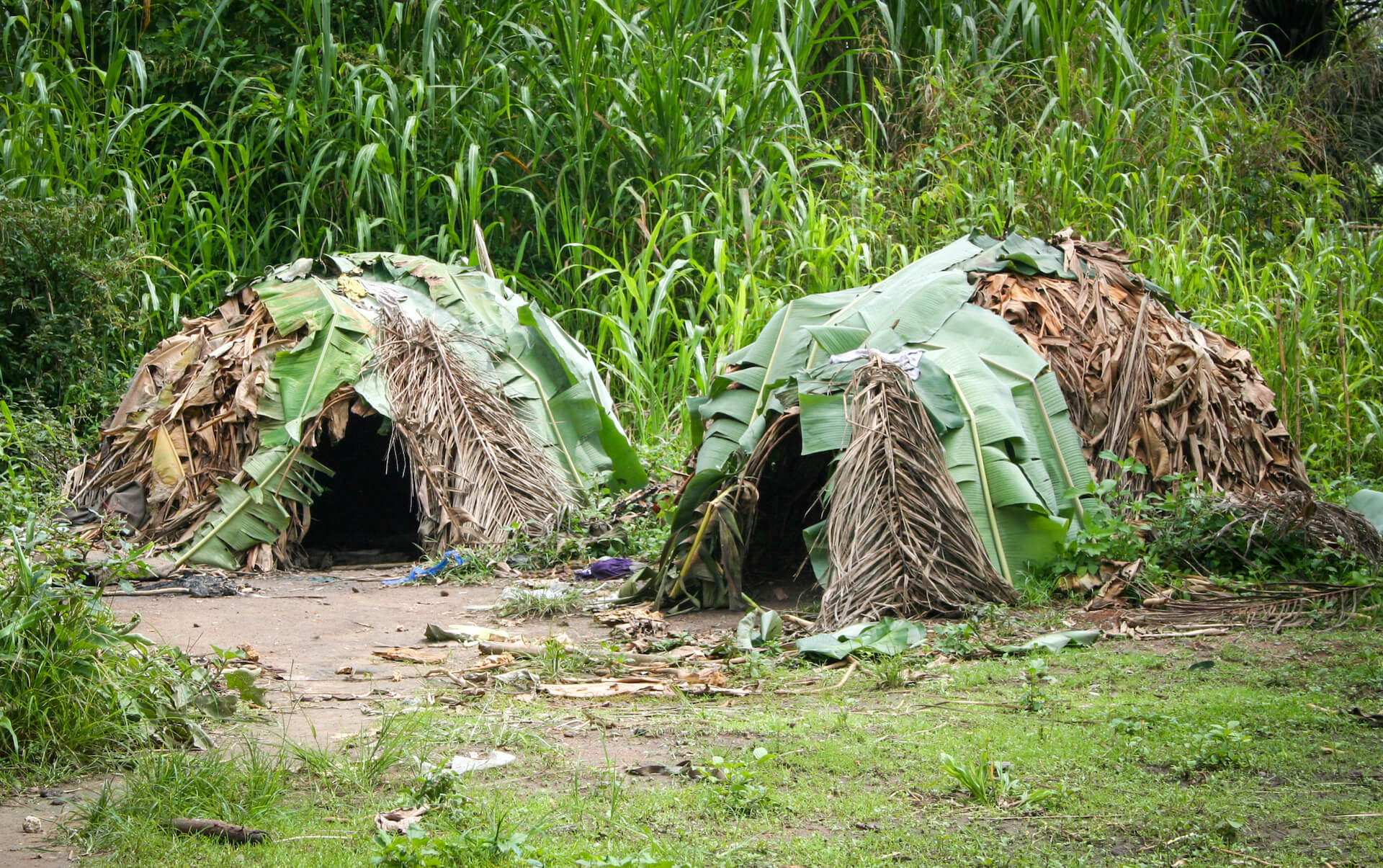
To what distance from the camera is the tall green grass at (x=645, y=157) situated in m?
9.40

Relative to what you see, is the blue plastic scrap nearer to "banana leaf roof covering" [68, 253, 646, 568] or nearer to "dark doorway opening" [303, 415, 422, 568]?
"banana leaf roof covering" [68, 253, 646, 568]

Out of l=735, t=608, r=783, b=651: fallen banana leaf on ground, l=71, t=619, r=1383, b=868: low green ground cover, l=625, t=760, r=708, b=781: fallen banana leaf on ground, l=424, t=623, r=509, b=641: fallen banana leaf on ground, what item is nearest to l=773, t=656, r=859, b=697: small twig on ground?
l=71, t=619, r=1383, b=868: low green ground cover

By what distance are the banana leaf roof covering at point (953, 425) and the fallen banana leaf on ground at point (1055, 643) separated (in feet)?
1.53

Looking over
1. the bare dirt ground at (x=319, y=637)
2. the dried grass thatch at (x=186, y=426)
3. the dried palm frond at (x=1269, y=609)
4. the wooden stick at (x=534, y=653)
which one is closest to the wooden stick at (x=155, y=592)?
the bare dirt ground at (x=319, y=637)

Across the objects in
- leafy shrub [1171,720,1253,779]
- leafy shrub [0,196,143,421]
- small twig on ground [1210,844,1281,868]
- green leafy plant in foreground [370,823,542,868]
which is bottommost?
leafy shrub [1171,720,1253,779]

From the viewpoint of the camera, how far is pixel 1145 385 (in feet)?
20.1

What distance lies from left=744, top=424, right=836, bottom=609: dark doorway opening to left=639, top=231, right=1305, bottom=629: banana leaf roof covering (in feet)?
0.04

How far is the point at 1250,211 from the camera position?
10.8 meters

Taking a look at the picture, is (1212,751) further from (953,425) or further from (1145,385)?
(1145,385)

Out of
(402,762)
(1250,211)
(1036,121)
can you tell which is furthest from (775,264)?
(402,762)

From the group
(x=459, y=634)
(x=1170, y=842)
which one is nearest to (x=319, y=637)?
(x=459, y=634)

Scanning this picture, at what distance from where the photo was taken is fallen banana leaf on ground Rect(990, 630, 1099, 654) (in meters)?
4.47

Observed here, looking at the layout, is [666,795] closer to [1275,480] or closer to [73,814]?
[73,814]

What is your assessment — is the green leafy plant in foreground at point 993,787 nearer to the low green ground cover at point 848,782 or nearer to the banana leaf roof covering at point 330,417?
the low green ground cover at point 848,782
